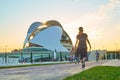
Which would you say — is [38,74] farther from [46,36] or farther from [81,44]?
[46,36]

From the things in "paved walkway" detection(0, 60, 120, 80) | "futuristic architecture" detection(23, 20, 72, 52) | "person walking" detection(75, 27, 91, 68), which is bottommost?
"paved walkway" detection(0, 60, 120, 80)

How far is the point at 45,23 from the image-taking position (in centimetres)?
10412

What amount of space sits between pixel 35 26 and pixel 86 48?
90.1 m

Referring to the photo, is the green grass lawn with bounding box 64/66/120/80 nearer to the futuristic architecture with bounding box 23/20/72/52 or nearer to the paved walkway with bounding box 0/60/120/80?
the paved walkway with bounding box 0/60/120/80

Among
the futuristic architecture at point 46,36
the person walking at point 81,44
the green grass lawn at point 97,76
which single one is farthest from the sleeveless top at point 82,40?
the futuristic architecture at point 46,36

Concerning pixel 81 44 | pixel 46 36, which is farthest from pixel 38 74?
pixel 46 36

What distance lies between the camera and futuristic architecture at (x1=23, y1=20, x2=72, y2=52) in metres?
98.7

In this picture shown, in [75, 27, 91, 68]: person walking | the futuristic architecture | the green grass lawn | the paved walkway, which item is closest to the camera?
the green grass lawn

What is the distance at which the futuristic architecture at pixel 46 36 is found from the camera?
3885 inches

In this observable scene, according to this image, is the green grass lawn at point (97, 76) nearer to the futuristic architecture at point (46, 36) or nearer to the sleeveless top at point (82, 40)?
the sleeveless top at point (82, 40)

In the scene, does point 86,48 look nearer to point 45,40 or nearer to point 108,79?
point 108,79

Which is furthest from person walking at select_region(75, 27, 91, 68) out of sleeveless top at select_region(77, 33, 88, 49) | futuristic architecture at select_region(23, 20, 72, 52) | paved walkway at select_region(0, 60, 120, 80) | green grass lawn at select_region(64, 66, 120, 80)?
futuristic architecture at select_region(23, 20, 72, 52)

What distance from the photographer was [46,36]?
99.9 m

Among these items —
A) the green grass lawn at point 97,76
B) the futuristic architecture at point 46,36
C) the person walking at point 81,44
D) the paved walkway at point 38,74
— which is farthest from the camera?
the futuristic architecture at point 46,36
